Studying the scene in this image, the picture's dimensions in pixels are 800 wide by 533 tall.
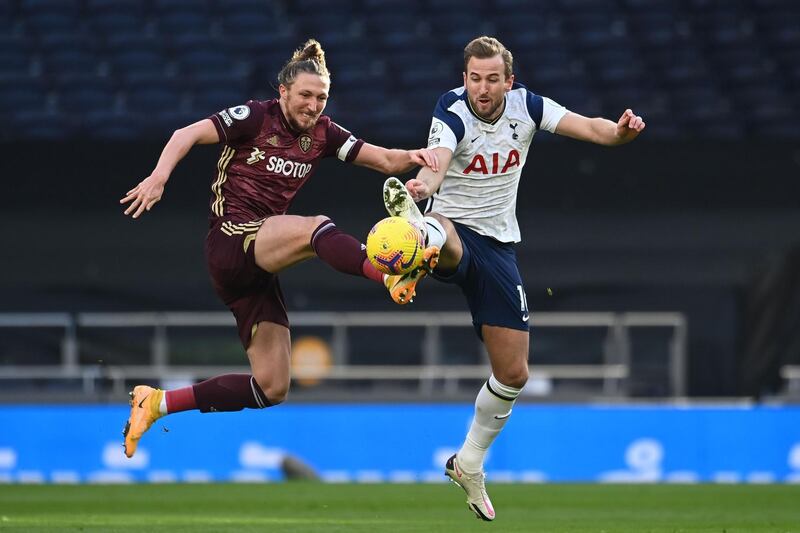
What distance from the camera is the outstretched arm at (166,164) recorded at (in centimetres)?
697

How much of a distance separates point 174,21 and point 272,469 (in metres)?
6.75

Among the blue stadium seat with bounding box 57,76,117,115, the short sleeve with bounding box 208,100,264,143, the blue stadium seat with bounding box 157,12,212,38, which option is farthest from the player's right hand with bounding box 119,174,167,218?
the blue stadium seat with bounding box 157,12,212,38

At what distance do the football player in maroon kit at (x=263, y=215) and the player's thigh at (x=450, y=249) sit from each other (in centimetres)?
35

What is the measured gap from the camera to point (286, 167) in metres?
7.89

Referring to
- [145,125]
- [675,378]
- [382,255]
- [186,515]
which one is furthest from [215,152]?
[382,255]

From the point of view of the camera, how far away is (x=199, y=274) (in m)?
18.0

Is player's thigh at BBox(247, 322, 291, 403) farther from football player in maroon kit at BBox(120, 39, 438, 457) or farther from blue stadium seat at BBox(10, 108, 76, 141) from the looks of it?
blue stadium seat at BBox(10, 108, 76, 141)

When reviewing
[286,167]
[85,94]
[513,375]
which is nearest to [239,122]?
[286,167]

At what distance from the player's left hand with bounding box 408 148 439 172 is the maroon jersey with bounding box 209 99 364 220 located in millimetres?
702

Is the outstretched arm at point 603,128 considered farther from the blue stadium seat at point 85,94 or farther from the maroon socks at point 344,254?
the blue stadium seat at point 85,94

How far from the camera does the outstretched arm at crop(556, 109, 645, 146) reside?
7.55 meters

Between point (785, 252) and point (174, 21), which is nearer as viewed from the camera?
point (785, 252)

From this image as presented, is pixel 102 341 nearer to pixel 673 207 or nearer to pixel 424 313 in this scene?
pixel 424 313

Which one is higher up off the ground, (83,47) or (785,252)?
(83,47)
